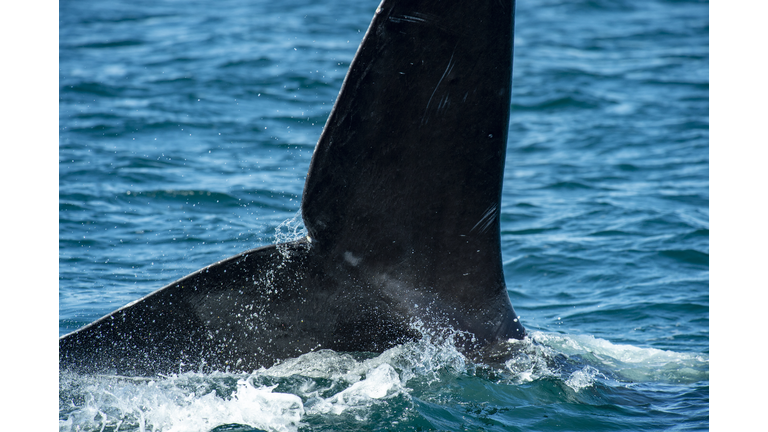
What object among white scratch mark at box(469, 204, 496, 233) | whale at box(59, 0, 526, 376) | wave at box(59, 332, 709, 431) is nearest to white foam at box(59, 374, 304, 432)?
wave at box(59, 332, 709, 431)

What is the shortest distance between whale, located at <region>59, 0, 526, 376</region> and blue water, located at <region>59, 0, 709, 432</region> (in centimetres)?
17

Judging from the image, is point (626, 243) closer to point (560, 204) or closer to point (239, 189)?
point (560, 204)

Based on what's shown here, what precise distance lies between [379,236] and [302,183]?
6.41 meters

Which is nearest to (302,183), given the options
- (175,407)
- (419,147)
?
(175,407)

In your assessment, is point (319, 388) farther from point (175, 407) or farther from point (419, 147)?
point (419, 147)

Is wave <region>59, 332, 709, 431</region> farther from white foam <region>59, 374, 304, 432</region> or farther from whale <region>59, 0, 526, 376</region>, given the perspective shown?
whale <region>59, 0, 526, 376</region>

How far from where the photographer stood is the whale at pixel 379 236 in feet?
10.0

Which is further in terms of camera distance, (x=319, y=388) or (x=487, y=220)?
(x=319, y=388)

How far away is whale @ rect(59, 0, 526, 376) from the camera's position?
10.0 feet

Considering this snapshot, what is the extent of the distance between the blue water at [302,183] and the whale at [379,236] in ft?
0.56

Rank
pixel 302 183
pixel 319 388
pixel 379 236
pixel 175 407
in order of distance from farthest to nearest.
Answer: pixel 302 183
pixel 319 388
pixel 175 407
pixel 379 236

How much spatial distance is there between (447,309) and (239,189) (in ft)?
20.2

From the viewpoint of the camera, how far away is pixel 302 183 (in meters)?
9.76
